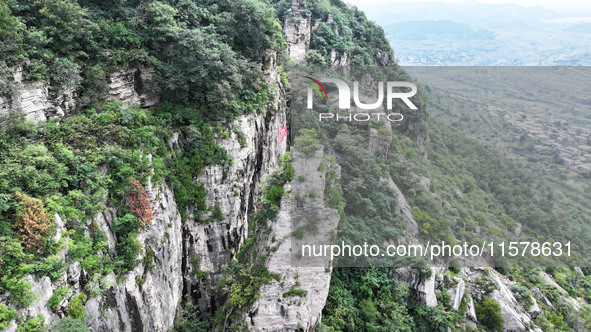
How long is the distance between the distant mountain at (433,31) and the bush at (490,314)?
142 m

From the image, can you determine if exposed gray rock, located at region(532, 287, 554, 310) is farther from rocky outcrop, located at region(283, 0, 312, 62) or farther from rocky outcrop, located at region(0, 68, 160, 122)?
rocky outcrop, located at region(283, 0, 312, 62)

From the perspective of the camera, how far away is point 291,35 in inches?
1618

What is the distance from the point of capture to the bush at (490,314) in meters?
19.8

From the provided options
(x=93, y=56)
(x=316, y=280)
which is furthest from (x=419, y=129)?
(x=93, y=56)

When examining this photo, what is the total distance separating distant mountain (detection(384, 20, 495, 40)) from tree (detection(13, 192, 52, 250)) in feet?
503

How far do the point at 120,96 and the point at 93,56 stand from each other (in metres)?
2.46

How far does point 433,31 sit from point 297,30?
15289cm

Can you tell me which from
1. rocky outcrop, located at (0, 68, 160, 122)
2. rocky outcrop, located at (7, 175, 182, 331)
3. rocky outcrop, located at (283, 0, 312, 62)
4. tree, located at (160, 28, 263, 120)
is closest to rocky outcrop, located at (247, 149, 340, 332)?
rocky outcrop, located at (7, 175, 182, 331)

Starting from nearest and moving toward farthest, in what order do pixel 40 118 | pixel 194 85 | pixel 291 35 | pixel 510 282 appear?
pixel 40 118
pixel 194 85
pixel 510 282
pixel 291 35

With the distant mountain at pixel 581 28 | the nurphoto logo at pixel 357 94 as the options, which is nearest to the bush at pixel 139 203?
the nurphoto logo at pixel 357 94

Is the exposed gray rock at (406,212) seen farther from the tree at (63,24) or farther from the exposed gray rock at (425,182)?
the tree at (63,24)

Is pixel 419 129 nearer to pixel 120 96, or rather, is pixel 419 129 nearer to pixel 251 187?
pixel 251 187

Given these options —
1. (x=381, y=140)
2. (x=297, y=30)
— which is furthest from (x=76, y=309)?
(x=297, y=30)

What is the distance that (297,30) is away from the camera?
4138 centimetres
